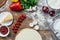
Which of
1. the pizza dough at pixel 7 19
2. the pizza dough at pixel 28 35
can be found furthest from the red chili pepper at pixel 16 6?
the pizza dough at pixel 28 35

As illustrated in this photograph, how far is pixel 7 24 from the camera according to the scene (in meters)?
1.30

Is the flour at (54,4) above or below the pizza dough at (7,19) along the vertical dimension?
above

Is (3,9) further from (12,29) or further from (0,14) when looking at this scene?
(12,29)

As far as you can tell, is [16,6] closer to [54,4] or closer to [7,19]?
[7,19]

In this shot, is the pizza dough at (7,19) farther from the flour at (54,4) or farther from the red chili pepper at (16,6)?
the flour at (54,4)

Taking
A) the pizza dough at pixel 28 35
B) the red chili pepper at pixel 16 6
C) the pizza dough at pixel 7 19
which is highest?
the red chili pepper at pixel 16 6

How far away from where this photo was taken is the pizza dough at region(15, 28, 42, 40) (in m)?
1.25

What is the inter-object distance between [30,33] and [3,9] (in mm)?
237

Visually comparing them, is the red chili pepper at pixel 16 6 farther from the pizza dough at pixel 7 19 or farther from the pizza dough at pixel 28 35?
the pizza dough at pixel 28 35

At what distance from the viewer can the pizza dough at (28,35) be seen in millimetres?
1250

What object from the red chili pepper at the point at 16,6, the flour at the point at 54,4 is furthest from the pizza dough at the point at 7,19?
the flour at the point at 54,4

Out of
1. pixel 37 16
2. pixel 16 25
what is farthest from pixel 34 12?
pixel 16 25

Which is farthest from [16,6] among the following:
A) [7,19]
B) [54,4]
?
[54,4]

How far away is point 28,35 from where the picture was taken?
1257 mm
